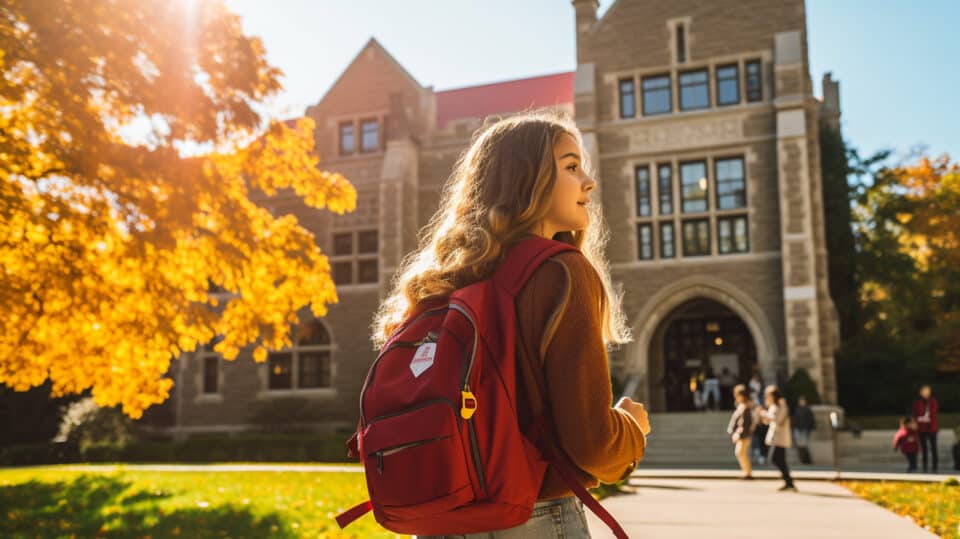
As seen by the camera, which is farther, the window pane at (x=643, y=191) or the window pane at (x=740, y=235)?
the window pane at (x=643, y=191)

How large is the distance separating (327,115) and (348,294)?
5803 mm

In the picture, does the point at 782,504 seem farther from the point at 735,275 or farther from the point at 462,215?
the point at 735,275

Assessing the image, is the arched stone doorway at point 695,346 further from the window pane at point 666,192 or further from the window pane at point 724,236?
the window pane at point 666,192

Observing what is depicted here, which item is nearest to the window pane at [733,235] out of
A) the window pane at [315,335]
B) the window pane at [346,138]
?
the window pane at [346,138]

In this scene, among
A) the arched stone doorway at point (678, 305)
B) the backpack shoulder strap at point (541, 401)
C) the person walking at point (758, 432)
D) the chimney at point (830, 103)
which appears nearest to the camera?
the backpack shoulder strap at point (541, 401)

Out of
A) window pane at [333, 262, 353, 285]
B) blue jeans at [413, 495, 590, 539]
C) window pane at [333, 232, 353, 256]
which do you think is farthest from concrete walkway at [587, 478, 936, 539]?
window pane at [333, 232, 353, 256]

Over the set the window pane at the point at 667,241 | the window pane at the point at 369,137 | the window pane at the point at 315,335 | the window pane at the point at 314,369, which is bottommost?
the window pane at the point at 314,369

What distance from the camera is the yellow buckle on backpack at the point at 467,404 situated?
144 centimetres

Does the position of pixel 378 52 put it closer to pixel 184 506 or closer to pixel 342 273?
pixel 342 273

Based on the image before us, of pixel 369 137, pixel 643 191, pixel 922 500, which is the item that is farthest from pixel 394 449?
pixel 369 137

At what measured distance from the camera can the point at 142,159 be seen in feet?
26.1

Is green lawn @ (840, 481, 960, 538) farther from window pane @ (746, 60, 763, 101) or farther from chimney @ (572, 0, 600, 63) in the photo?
chimney @ (572, 0, 600, 63)

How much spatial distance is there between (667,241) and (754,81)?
15.3 feet

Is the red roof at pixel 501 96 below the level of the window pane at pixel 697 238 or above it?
above
